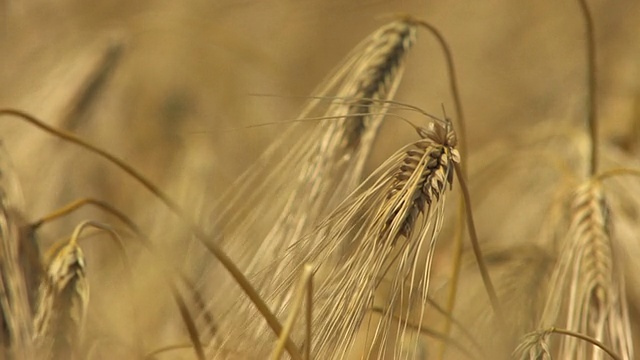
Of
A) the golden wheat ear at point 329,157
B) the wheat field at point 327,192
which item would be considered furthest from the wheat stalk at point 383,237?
the golden wheat ear at point 329,157

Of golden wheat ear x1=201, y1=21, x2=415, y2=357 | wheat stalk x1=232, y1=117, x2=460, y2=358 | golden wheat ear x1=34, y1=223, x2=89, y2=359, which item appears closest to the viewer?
wheat stalk x1=232, y1=117, x2=460, y2=358

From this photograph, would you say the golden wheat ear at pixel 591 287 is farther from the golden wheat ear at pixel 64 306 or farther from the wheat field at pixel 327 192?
the golden wheat ear at pixel 64 306

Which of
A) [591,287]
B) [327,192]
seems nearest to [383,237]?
[327,192]

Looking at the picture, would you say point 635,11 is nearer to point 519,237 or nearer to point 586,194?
point 519,237

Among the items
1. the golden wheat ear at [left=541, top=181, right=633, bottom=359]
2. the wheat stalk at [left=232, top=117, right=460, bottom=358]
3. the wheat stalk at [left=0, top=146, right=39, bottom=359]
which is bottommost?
the wheat stalk at [left=0, top=146, right=39, bottom=359]

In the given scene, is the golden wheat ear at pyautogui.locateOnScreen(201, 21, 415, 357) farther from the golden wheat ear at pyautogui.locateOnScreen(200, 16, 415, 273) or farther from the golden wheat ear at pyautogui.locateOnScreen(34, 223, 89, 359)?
the golden wheat ear at pyautogui.locateOnScreen(34, 223, 89, 359)

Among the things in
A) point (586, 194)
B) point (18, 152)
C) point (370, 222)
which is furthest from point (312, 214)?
point (18, 152)

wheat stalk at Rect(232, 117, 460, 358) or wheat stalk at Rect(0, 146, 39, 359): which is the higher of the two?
wheat stalk at Rect(232, 117, 460, 358)

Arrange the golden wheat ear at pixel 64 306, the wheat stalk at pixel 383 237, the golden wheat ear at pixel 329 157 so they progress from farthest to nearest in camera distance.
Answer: the golden wheat ear at pixel 329 157
the golden wheat ear at pixel 64 306
the wheat stalk at pixel 383 237

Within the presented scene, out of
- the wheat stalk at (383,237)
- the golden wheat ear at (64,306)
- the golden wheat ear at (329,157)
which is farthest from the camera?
the golden wheat ear at (329,157)

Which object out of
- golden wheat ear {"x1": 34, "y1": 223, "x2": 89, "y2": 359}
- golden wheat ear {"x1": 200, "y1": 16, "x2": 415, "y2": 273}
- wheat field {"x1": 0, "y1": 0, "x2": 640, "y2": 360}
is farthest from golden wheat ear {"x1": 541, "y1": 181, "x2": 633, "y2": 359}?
golden wheat ear {"x1": 34, "y1": 223, "x2": 89, "y2": 359}
